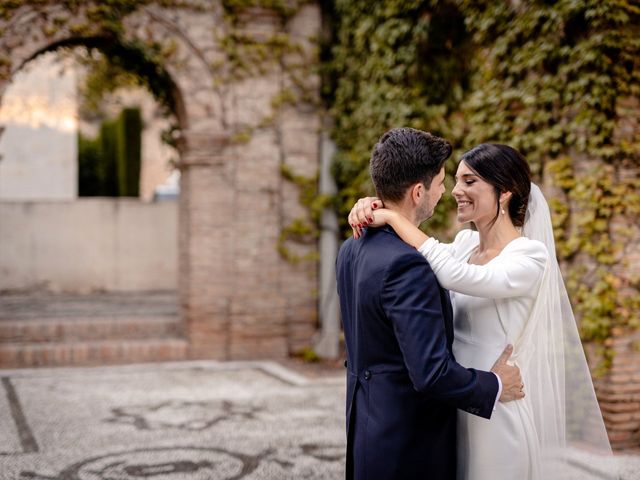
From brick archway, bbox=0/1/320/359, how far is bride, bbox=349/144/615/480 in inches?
235

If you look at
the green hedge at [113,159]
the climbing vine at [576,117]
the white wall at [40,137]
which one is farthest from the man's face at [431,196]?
the green hedge at [113,159]

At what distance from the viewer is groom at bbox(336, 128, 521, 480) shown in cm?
194

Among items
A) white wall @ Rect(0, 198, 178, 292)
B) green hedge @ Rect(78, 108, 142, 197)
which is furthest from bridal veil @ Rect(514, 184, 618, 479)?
green hedge @ Rect(78, 108, 142, 197)

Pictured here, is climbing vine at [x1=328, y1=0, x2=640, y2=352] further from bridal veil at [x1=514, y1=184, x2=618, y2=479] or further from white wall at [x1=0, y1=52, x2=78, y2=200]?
white wall at [x1=0, y1=52, x2=78, y2=200]

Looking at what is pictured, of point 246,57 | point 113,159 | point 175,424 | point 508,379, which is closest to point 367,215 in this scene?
point 508,379

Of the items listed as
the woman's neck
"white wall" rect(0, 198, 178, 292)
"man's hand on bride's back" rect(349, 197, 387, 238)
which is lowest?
"white wall" rect(0, 198, 178, 292)

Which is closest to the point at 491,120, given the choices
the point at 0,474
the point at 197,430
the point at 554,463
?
the point at 197,430

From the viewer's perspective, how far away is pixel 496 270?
2.15 metres

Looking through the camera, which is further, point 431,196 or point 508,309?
point 508,309

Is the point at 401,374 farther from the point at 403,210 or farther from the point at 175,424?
the point at 175,424

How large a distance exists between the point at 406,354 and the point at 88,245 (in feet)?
37.8

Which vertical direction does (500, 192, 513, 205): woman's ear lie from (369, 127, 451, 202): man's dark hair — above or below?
below

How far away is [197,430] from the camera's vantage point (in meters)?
5.21

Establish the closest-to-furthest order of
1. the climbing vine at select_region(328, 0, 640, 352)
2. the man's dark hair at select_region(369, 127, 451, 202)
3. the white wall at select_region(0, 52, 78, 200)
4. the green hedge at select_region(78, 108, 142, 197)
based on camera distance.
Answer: the man's dark hair at select_region(369, 127, 451, 202) < the climbing vine at select_region(328, 0, 640, 352) < the white wall at select_region(0, 52, 78, 200) < the green hedge at select_region(78, 108, 142, 197)
